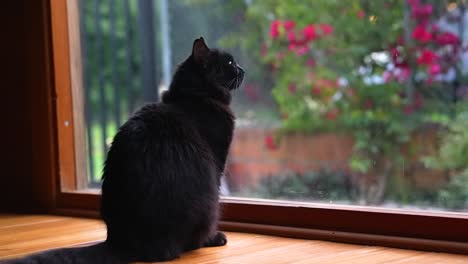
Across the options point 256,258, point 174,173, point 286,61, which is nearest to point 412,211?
point 256,258

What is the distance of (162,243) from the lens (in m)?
1.34

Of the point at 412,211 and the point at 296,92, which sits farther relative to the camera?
the point at 296,92

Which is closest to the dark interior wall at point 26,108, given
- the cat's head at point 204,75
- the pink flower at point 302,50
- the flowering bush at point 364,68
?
the cat's head at point 204,75

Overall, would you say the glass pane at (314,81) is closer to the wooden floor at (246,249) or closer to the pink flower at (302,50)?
the pink flower at (302,50)

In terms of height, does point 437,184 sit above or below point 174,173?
below

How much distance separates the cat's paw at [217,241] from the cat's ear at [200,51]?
47 centimetres

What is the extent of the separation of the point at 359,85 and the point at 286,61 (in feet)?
1.34

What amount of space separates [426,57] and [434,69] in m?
0.07

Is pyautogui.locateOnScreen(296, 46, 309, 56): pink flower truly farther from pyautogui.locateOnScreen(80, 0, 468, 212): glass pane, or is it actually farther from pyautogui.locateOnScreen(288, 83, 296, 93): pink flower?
pyautogui.locateOnScreen(288, 83, 296, 93): pink flower

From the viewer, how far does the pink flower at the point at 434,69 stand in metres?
2.70

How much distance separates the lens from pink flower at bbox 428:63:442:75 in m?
2.70

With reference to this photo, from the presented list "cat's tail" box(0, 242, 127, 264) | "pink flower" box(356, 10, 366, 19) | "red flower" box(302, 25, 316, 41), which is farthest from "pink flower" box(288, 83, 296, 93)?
"cat's tail" box(0, 242, 127, 264)

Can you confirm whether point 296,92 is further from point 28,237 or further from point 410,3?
point 28,237

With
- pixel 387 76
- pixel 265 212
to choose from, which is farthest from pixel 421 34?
pixel 265 212
